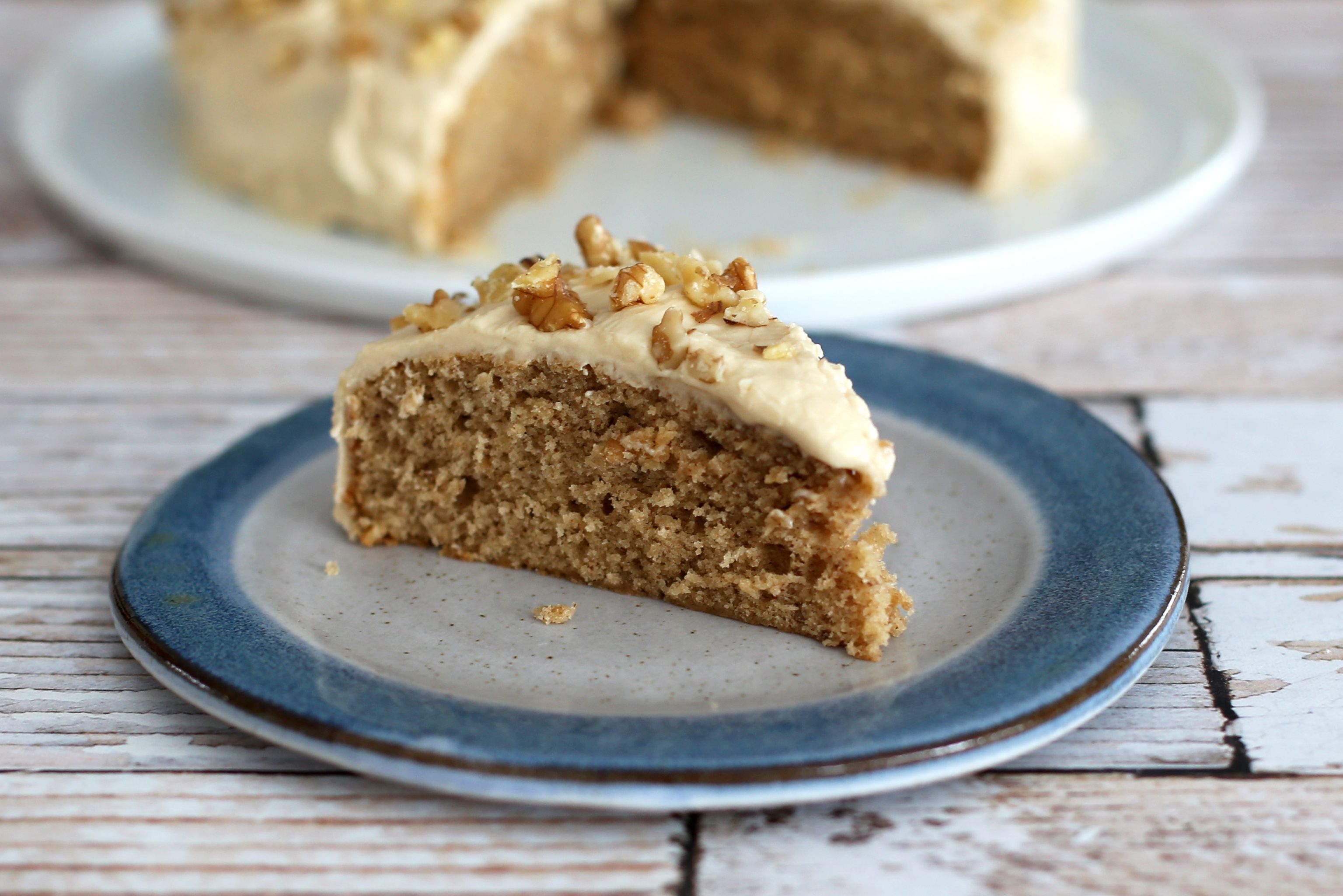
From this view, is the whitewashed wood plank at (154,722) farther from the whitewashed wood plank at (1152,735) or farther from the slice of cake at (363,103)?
the slice of cake at (363,103)

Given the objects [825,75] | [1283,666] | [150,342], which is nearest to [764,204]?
[825,75]

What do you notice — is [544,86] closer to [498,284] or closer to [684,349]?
[498,284]

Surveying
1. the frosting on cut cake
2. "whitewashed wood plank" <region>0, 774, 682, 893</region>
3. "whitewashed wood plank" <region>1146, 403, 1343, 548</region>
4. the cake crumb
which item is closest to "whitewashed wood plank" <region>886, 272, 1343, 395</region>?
"whitewashed wood plank" <region>1146, 403, 1343, 548</region>

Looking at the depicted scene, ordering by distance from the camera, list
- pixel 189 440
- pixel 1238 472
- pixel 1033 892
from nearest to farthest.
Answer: pixel 1033 892, pixel 1238 472, pixel 189 440

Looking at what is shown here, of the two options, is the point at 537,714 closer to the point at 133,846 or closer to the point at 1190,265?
the point at 133,846

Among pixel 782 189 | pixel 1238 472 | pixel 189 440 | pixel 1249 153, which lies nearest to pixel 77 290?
pixel 189 440

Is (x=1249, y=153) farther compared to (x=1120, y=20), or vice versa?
(x=1120, y=20)
